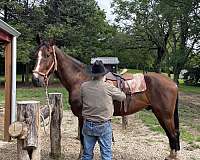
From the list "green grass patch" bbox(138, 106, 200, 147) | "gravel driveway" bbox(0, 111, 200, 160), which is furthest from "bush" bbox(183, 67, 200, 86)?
"gravel driveway" bbox(0, 111, 200, 160)

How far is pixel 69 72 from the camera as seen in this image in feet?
19.5

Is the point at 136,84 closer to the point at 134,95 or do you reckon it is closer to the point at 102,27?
the point at 134,95

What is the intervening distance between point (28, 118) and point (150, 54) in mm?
37968

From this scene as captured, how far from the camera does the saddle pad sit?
608 cm

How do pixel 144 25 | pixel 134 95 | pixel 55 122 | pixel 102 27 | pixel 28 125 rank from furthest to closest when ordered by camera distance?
1. pixel 144 25
2. pixel 102 27
3. pixel 55 122
4. pixel 134 95
5. pixel 28 125

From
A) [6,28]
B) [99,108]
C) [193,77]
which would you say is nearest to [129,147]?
[99,108]

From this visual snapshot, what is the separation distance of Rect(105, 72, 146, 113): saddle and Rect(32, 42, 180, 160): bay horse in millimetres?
75

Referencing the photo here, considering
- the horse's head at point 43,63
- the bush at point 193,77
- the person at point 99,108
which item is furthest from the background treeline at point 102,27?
the person at point 99,108

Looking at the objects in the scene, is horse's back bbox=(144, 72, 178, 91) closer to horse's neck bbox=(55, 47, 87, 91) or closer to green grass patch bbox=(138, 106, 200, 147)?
horse's neck bbox=(55, 47, 87, 91)

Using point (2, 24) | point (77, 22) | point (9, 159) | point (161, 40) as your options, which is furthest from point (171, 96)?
point (161, 40)

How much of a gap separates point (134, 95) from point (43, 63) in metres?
1.62

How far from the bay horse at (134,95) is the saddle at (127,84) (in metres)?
0.08

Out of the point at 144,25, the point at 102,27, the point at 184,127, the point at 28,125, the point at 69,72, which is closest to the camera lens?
the point at 28,125

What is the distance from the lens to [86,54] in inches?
1151
